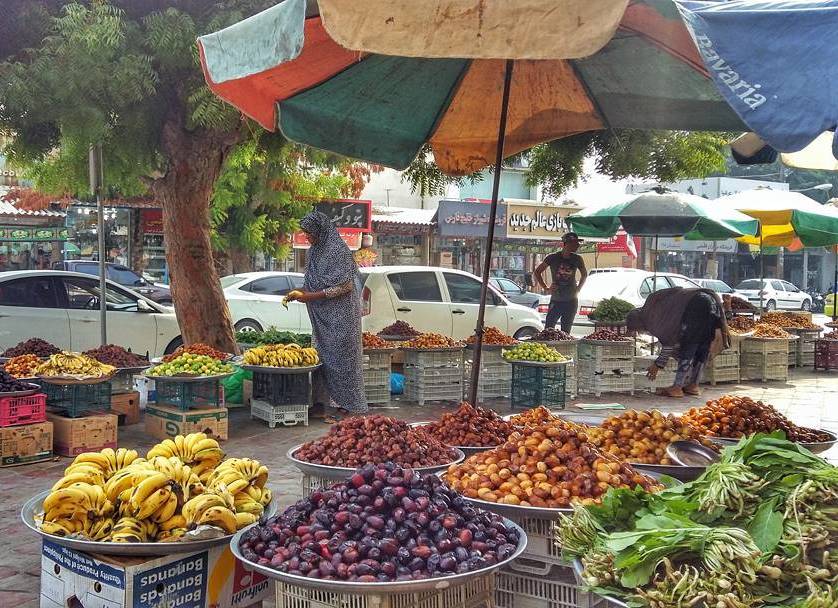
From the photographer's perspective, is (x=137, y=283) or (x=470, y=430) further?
(x=137, y=283)

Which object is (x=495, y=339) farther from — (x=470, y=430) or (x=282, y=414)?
(x=470, y=430)

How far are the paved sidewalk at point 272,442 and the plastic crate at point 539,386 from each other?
24 centimetres

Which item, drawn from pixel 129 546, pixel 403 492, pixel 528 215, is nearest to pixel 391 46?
pixel 403 492

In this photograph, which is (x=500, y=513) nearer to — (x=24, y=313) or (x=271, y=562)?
(x=271, y=562)

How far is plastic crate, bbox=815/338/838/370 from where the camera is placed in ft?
49.0

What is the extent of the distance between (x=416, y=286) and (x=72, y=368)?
20.9ft

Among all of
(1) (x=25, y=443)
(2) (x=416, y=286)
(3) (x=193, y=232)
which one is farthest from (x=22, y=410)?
(2) (x=416, y=286)

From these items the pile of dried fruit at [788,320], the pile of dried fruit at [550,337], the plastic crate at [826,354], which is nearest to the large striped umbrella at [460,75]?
the pile of dried fruit at [550,337]

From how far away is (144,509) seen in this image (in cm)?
334

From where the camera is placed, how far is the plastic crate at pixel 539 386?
1003 cm

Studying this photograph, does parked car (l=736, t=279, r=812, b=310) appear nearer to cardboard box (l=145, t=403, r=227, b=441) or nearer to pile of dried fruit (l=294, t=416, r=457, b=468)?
cardboard box (l=145, t=403, r=227, b=441)

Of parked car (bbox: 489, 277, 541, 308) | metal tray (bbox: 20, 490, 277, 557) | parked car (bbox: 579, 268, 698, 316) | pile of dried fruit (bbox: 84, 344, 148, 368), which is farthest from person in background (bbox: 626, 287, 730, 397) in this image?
parked car (bbox: 489, 277, 541, 308)

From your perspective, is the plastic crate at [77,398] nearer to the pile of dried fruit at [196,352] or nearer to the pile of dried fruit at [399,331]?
the pile of dried fruit at [196,352]

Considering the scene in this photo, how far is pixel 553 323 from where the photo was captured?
40.7 feet
